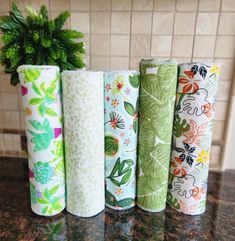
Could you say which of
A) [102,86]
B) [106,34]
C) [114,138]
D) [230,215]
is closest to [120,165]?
[114,138]

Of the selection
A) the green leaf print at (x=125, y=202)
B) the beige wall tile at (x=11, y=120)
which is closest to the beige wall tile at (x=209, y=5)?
the green leaf print at (x=125, y=202)

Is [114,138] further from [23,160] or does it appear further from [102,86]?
[23,160]

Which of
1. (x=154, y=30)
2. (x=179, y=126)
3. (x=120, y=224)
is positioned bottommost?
(x=120, y=224)

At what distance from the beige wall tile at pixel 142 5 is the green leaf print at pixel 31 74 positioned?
1.16ft

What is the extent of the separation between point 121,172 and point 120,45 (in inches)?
14.6

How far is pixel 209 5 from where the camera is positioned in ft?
1.77

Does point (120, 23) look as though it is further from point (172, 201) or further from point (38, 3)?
point (172, 201)

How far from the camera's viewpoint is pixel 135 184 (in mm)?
471

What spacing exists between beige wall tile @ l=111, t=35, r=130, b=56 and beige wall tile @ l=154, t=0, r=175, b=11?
0.37 feet

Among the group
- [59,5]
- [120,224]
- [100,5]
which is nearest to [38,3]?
[59,5]

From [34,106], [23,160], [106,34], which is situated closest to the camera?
[34,106]

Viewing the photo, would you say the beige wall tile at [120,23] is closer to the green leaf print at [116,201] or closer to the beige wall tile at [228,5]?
the beige wall tile at [228,5]

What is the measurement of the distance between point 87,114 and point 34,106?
0.34 feet

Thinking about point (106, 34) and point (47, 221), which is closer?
point (47, 221)
